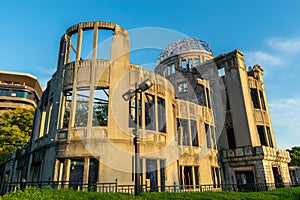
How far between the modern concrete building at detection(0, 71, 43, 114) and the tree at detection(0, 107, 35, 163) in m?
35.2

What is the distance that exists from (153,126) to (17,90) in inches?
2573

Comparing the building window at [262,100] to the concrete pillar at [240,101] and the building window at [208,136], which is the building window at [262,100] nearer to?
the concrete pillar at [240,101]

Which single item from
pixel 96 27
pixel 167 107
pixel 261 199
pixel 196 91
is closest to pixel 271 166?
pixel 196 91

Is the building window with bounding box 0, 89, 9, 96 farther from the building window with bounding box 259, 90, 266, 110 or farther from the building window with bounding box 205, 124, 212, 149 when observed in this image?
the building window with bounding box 259, 90, 266, 110

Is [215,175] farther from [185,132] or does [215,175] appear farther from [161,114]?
[161,114]

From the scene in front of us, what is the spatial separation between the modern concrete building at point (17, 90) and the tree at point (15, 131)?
35.2 metres

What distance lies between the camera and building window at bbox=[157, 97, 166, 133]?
1622cm

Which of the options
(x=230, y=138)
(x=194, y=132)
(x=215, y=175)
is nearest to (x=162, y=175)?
(x=194, y=132)

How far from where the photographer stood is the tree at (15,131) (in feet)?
98.7

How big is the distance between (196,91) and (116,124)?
1528 centimetres

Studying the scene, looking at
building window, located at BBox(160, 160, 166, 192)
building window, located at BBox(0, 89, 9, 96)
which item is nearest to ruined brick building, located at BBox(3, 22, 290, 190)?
building window, located at BBox(160, 160, 166, 192)

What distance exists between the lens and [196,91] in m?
26.1

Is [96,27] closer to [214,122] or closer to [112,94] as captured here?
[112,94]

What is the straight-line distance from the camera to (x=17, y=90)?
2579 inches
